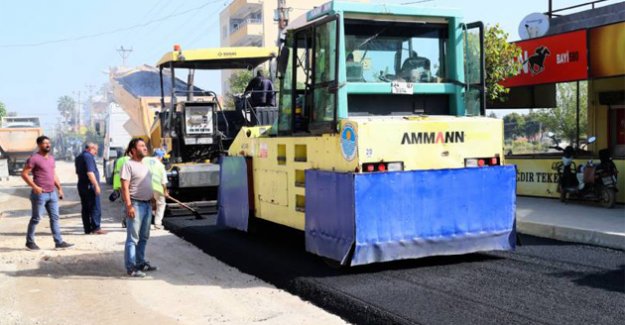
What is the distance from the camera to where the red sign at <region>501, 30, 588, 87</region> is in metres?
12.9

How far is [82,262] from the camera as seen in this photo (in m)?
8.75

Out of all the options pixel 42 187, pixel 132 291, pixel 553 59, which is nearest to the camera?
pixel 132 291

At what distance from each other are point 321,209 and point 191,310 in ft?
5.98

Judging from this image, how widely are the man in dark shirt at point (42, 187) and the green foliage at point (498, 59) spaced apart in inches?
336

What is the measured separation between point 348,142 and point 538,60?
8.61 m

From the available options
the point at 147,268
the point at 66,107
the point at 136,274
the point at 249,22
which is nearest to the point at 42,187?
the point at 147,268

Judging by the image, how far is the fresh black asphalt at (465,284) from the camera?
17.8ft

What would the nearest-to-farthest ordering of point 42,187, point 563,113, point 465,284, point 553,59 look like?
1. point 465,284
2. point 42,187
3. point 553,59
4. point 563,113

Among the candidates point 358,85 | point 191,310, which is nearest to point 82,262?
point 191,310

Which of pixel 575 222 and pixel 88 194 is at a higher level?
pixel 88 194

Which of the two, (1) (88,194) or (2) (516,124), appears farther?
(2) (516,124)

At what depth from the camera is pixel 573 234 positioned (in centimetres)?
923

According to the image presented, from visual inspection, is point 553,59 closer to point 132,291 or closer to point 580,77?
point 580,77

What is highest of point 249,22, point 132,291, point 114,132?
point 249,22
